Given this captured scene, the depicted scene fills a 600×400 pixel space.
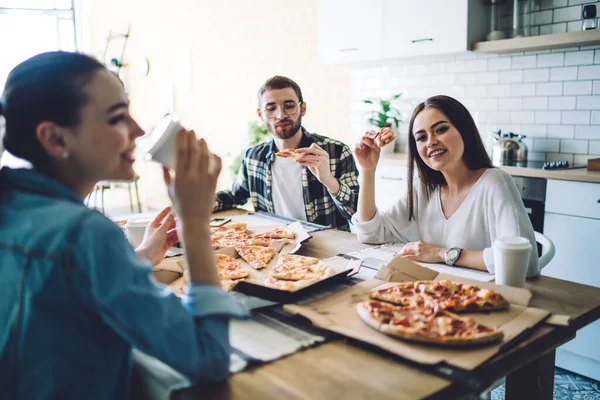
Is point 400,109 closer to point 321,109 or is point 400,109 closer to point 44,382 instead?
point 321,109

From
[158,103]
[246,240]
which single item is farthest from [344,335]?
[158,103]

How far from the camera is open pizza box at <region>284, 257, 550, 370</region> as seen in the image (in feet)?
3.58

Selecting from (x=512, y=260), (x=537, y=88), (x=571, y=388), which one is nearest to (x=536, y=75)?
(x=537, y=88)

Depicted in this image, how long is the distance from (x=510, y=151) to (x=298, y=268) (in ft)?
7.69

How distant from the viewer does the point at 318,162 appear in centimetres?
244

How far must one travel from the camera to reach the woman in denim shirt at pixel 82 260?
2.97ft

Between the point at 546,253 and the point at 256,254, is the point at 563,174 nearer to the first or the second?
the point at 546,253

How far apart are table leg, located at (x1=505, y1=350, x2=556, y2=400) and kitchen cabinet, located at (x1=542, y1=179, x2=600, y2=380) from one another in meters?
1.67

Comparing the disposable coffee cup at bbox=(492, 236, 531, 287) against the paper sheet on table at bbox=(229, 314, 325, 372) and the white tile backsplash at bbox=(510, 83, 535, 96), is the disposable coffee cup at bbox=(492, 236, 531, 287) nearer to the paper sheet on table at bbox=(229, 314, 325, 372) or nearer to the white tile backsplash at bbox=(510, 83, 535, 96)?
the paper sheet on table at bbox=(229, 314, 325, 372)

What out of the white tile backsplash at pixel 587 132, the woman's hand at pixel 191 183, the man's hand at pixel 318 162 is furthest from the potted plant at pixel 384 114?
the woman's hand at pixel 191 183

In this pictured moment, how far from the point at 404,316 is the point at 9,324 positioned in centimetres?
80

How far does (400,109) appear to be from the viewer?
4449mm

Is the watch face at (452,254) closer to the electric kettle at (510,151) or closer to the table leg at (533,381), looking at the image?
the table leg at (533,381)

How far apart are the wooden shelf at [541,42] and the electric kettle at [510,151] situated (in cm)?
54
